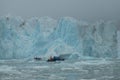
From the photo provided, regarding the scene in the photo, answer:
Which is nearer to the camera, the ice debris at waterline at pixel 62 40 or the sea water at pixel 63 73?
the sea water at pixel 63 73

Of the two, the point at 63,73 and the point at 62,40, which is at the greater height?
the point at 62,40

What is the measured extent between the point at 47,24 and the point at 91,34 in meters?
7.26

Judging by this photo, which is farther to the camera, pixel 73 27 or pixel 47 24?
pixel 47 24

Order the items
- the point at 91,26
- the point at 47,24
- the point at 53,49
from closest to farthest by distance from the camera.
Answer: the point at 53,49, the point at 91,26, the point at 47,24

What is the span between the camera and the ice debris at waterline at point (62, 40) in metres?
35.2

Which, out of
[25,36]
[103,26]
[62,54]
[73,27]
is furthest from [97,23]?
[25,36]

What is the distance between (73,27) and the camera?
3588 centimetres

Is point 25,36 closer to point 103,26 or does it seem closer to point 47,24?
point 47,24

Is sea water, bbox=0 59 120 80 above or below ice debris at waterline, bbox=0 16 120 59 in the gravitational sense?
below

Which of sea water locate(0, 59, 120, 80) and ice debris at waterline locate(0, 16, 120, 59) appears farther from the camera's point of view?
ice debris at waterline locate(0, 16, 120, 59)

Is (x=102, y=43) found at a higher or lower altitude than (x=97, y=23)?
lower

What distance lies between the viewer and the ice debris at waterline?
35.2 meters

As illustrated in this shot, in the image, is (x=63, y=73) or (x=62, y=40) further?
(x=62, y=40)

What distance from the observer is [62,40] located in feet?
116
